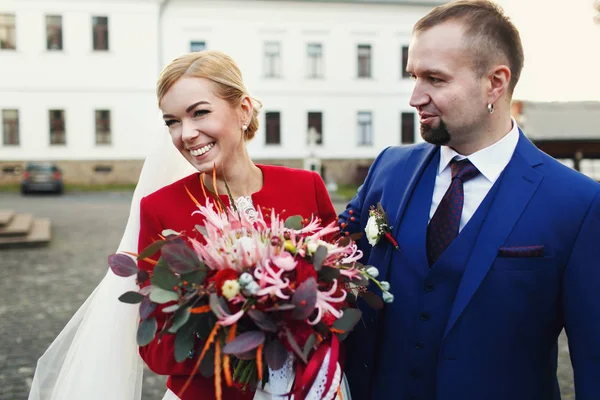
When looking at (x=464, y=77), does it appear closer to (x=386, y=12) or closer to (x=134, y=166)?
(x=134, y=166)

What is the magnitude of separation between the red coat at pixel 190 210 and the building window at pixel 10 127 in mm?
29174

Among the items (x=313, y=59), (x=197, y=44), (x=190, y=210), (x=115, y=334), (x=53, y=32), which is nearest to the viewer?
(x=190, y=210)

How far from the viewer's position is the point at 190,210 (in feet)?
7.40

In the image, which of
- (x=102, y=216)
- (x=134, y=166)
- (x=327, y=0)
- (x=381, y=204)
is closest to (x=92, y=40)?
(x=134, y=166)

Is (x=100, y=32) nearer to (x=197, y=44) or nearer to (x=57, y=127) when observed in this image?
(x=197, y=44)

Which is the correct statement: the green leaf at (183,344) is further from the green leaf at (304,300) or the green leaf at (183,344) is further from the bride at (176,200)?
the green leaf at (304,300)

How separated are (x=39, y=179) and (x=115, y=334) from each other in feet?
79.5

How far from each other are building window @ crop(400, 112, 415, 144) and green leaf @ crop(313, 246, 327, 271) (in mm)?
32011

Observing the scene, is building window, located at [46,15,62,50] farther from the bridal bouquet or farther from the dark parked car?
the bridal bouquet

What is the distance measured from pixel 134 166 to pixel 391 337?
2867 centimetres

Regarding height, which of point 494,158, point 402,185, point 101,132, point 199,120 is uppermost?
point 199,120

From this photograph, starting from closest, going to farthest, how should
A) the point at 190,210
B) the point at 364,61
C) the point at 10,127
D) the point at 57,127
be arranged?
the point at 190,210 → the point at 10,127 → the point at 57,127 → the point at 364,61

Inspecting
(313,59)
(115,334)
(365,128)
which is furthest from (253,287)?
(365,128)

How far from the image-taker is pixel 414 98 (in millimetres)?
2088
